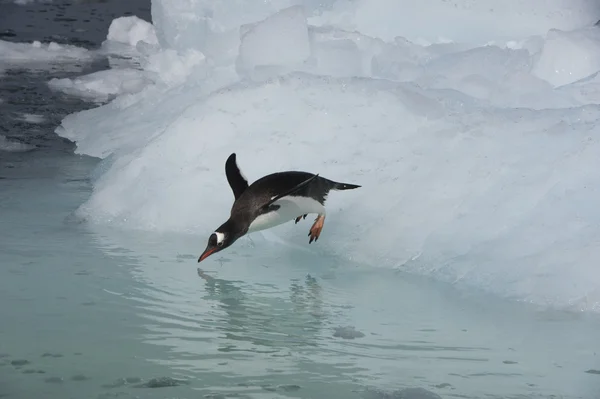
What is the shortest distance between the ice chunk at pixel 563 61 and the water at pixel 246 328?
2786 millimetres

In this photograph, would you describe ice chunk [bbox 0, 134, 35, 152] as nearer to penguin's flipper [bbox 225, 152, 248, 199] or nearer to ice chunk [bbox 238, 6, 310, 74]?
ice chunk [bbox 238, 6, 310, 74]

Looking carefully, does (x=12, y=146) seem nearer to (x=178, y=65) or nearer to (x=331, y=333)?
(x=178, y=65)

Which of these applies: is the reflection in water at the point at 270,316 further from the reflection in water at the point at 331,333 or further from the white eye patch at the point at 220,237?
the white eye patch at the point at 220,237

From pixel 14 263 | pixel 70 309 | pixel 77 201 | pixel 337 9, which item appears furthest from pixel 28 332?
pixel 337 9

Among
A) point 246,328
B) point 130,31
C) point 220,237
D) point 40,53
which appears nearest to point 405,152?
point 220,237

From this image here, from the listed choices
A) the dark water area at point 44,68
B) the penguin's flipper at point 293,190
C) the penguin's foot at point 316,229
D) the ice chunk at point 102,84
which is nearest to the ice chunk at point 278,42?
the dark water area at point 44,68

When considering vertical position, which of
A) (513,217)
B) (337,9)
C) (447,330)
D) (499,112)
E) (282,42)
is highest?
(337,9)

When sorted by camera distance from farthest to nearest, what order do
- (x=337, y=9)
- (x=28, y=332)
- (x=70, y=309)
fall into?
(x=337, y=9), (x=70, y=309), (x=28, y=332)

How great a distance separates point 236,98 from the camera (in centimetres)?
538

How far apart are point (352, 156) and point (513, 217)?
3.22 ft

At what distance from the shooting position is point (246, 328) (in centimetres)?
352

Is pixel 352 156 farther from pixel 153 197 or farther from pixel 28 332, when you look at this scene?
pixel 28 332

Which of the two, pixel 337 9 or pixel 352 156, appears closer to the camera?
pixel 352 156

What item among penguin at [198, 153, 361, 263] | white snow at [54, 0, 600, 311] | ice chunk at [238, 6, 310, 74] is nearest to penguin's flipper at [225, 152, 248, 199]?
penguin at [198, 153, 361, 263]
